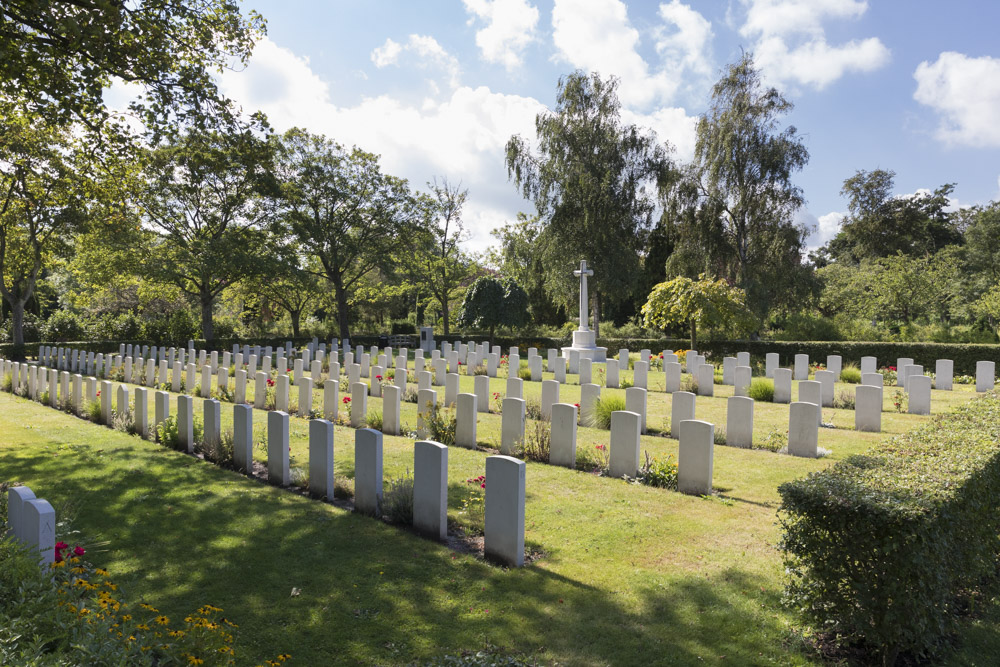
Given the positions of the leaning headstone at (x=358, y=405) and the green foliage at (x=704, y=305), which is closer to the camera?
the leaning headstone at (x=358, y=405)

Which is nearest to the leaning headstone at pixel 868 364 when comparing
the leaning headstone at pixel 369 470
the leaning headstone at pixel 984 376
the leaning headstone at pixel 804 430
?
the leaning headstone at pixel 984 376

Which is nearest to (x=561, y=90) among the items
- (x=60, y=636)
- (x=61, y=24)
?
(x=61, y=24)

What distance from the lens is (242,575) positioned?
14.9 feet

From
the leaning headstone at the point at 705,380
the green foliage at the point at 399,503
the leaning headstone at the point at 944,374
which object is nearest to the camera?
the green foliage at the point at 399,503

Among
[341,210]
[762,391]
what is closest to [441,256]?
[341,210]

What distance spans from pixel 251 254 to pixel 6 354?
11565mm

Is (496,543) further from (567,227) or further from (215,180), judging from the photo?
(215,180)

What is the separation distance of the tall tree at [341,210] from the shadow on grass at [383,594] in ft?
95.6

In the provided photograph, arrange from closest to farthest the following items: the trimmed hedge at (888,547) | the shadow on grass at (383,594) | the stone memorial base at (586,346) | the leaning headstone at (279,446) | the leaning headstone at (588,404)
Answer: the trimmed hedge at (888,547)
the shadow on grass at (383,594)
the leaning headstone at (279,446)
the leaning headstone at (588,404)
the stone memorial base at (586,346)

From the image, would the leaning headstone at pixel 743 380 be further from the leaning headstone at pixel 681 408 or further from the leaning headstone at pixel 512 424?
the leaning headstone at pixel 512 424

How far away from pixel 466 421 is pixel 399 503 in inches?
130

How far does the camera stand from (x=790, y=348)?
23.2 m

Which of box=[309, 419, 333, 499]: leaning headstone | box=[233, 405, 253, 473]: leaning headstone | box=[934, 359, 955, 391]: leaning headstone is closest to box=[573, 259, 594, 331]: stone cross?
box=[934, 359, 955, 391]: leaning headstone

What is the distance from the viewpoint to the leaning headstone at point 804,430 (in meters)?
8.53
